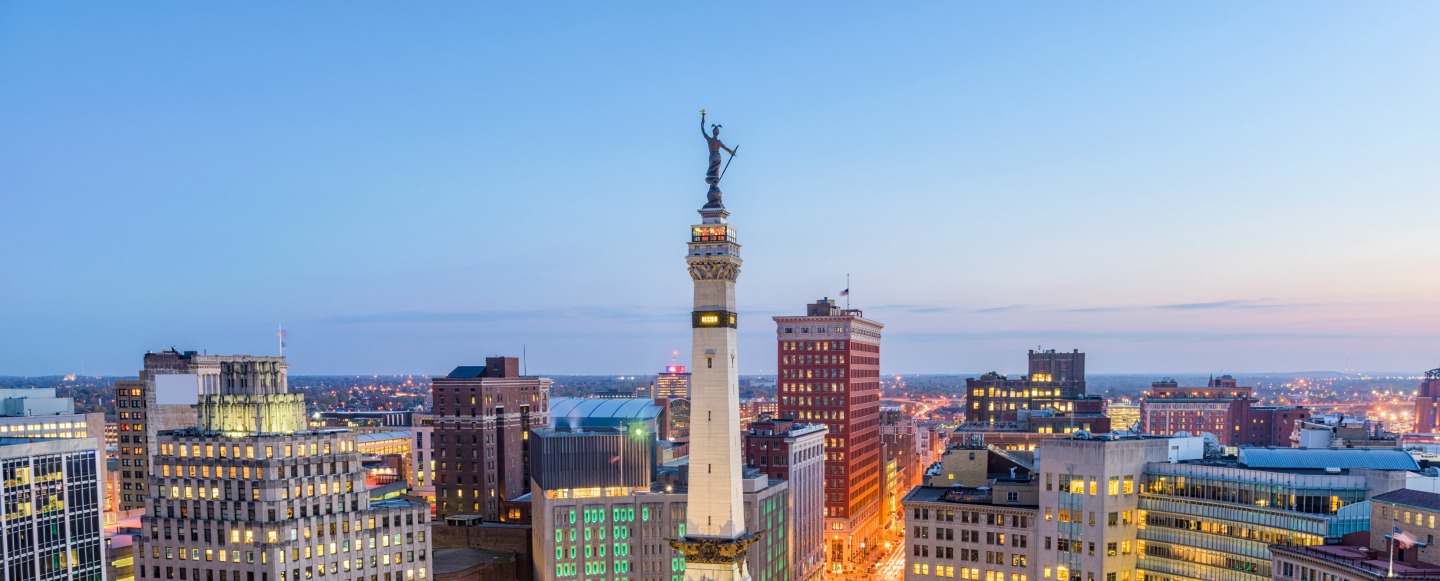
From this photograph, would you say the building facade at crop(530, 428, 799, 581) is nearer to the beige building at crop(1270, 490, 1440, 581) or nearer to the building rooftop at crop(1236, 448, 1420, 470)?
the building rooftop at crop(1236, 448, 1420, 470)

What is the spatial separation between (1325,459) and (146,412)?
189054 mm

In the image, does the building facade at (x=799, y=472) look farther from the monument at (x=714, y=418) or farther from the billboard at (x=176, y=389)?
the billboard at (x=176, y=389)

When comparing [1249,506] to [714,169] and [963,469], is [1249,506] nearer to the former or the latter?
[963,469]

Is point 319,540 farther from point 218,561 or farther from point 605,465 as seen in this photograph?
point 605,465

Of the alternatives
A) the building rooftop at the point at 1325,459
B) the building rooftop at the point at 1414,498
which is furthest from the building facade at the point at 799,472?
the building rooftop at the point at 1414,498

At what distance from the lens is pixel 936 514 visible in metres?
132

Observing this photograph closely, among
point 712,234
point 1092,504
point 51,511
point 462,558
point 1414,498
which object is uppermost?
point 712,234

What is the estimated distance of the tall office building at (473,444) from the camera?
184625 mm

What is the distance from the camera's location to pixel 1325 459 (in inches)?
4532

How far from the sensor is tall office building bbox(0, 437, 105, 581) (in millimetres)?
107125

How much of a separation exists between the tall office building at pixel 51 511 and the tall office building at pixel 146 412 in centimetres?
6487

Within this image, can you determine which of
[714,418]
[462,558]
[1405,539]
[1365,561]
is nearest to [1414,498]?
[1365,561]

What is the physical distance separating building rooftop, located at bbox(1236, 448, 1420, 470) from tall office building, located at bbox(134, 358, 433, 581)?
10727 centimetres

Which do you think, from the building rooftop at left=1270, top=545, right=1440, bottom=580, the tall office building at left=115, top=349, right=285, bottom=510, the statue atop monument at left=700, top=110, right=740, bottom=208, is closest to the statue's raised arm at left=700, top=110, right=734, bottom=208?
the statue atop monument at left=700, top=110, right=740, bottom=208
